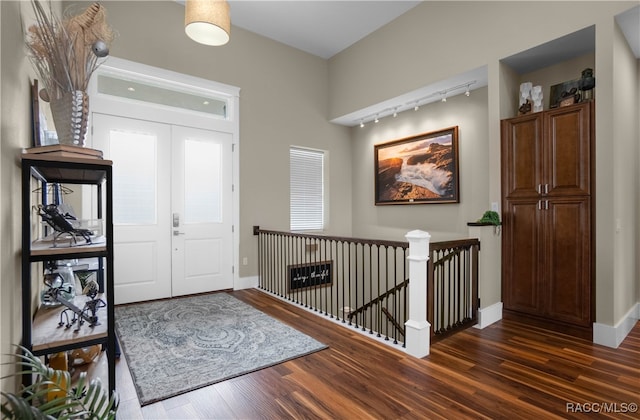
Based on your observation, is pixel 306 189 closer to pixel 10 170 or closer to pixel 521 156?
pixel 521 156

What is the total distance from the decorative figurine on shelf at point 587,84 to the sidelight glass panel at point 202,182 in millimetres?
4334

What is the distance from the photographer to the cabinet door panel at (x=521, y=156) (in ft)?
11.0

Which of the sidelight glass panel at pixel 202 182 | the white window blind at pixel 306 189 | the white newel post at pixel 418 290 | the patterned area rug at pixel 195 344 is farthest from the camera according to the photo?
the white window blind at pixel 306 189

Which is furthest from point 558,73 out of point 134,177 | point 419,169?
point 134,177

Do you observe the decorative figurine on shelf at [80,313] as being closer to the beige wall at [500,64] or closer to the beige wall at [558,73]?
the beige wall at [500,64]

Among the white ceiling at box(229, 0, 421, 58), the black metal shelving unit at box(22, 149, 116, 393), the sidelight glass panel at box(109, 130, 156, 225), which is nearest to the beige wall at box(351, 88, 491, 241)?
the white ceiling at box(229, 0, 421, 58)

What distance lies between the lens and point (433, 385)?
2.20 metres

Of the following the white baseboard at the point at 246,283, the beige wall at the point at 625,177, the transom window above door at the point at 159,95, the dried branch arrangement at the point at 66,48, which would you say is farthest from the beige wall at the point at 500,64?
the dried branch arrangement at the point at 66,48

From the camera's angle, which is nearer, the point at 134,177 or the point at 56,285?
the point at 56,285

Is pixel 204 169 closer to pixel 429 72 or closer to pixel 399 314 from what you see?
pixel 429 72

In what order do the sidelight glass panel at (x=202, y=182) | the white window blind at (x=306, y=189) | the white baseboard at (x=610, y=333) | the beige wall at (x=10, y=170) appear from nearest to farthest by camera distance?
the beige wall at (x=10, y=170) → the white baseboard at (x=610, y=333) → the sidelight glass panel at (x=202, y=182) → the white window blind at (x=306, y=189)

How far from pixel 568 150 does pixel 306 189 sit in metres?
3.77

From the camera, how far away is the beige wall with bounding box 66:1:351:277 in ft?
13.8

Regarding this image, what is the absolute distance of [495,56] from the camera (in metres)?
3.57
